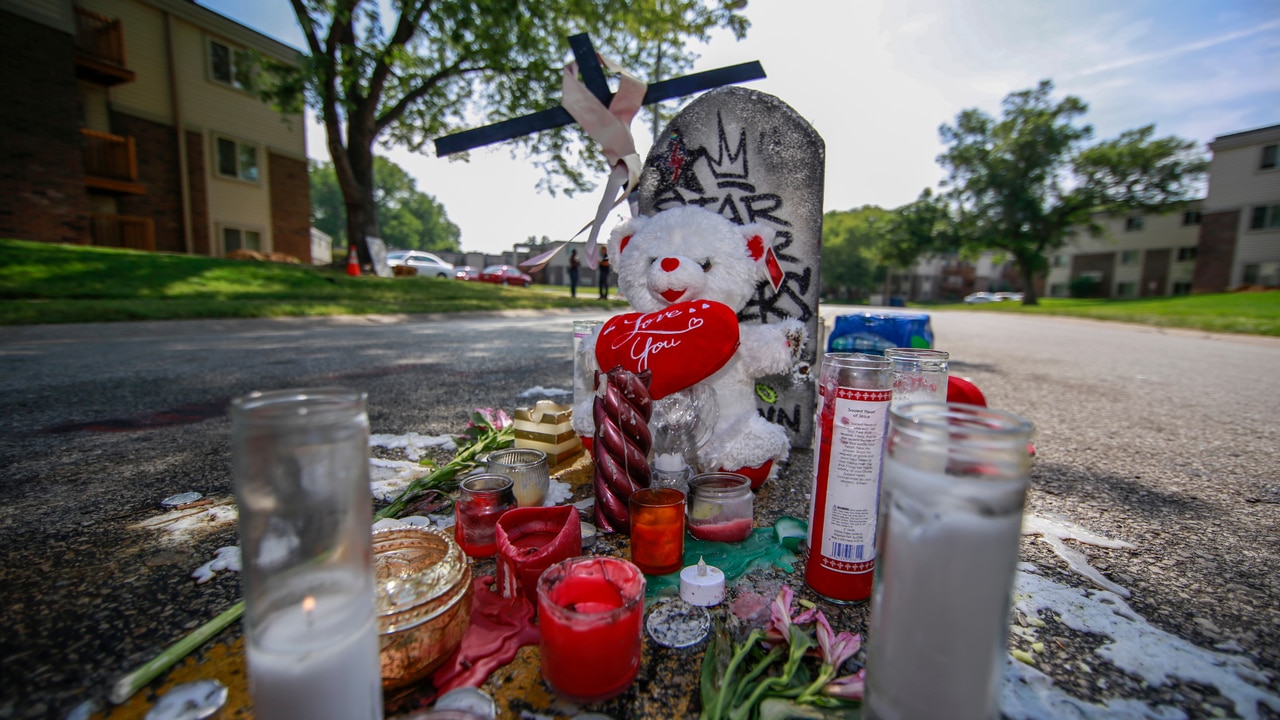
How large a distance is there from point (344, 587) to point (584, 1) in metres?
12.3

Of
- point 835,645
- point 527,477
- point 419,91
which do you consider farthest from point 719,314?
point 419,91

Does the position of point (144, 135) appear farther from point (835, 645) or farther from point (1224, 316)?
point (1224, 316)

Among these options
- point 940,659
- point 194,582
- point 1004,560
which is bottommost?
point 194,582

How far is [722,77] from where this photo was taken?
2.54m

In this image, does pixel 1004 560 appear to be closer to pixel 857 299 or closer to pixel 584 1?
pixel 584 1

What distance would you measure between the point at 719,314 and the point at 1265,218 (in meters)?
37.5

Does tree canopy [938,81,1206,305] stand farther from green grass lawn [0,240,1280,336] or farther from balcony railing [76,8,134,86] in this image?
balcony railing [76,8,134,86]

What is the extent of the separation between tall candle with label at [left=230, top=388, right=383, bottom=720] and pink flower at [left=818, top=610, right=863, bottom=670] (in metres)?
0.77

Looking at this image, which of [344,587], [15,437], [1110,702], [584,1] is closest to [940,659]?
[1110,702]

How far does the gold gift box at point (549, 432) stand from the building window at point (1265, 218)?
37.4 m

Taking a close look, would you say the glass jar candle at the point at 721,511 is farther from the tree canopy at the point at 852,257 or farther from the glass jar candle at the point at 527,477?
the tree canopy at the point at 852,257

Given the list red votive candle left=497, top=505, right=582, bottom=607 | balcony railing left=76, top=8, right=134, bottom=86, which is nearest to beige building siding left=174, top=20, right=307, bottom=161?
balcony railing left=76, top=8, right=134, bottom=86

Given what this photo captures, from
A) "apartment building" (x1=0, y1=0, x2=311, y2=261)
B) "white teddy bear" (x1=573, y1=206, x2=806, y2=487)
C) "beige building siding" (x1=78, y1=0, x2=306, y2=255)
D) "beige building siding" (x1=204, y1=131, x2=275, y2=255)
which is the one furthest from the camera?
"beige building siding" (x1=204, y1=131, x2=275, y2=255)

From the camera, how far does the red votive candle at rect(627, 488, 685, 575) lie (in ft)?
4.45
